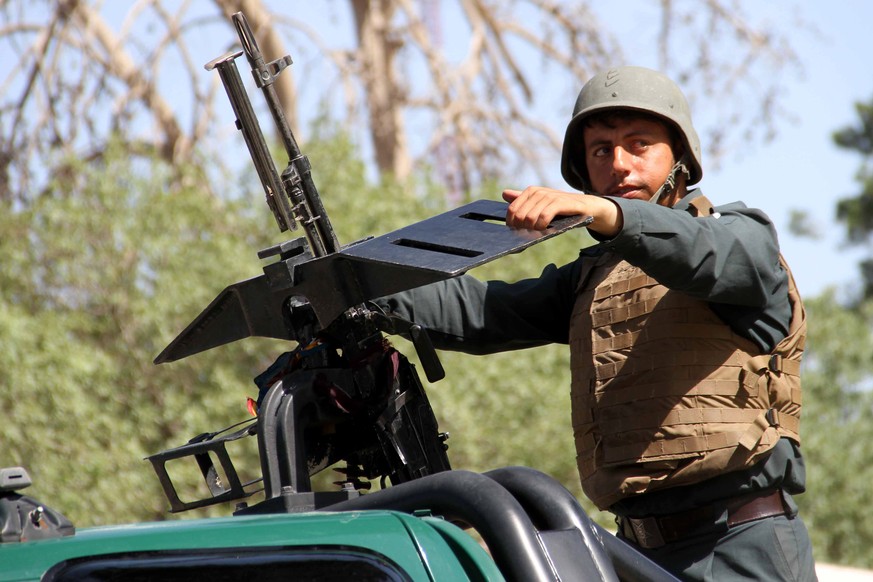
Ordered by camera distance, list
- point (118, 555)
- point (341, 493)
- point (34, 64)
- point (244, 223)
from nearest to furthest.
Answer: point (118, 555), point (341, 493), point (244, 223), point (34, 64)

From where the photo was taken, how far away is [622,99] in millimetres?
3486

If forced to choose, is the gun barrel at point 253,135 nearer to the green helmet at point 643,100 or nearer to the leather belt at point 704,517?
the green helmet at point 643,100

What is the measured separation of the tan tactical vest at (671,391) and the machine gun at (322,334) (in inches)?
20.5

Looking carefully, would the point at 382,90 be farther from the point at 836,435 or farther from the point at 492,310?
the point at 492,310

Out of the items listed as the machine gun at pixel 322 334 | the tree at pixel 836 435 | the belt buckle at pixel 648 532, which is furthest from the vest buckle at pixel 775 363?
the tree at pixel 836 435

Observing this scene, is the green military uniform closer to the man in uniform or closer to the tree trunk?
the man in uniform

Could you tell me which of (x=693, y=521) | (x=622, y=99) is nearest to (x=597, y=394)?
(x=693, y=521)

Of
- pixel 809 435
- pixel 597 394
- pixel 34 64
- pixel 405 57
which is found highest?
pixel 34 64

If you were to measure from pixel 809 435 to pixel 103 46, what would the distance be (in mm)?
8779

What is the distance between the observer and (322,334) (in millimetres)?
2812

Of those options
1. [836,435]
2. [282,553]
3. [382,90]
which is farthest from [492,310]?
[836,435]

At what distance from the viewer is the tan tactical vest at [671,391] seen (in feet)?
10.3

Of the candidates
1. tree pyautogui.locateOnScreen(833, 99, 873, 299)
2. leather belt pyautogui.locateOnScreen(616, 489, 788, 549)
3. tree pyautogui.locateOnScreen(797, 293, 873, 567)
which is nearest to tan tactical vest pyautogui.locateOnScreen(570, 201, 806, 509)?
leather belt pyautogui.locateOnScreen(616, 489, 788, 549)

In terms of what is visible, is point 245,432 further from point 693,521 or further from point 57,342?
point 57,342
